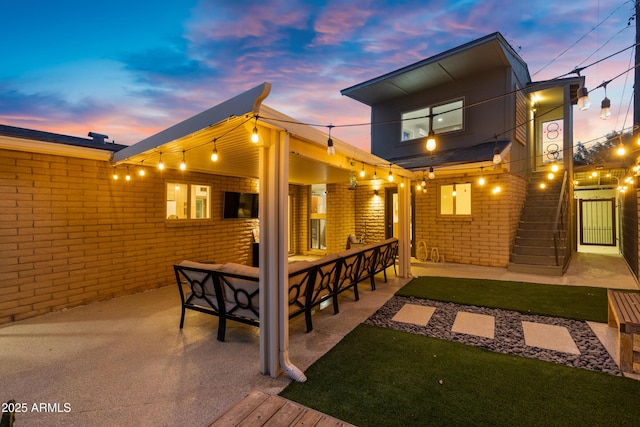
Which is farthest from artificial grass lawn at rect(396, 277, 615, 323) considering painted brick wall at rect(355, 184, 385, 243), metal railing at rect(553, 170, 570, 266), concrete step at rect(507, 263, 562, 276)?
painted brick wall at rect(355, 184, 385, 243)

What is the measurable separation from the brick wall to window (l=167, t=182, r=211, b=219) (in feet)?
0.69

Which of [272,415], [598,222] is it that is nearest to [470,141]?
[598,222]

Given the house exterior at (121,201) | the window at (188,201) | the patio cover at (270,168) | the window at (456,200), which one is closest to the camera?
the patio cover at (270,168)

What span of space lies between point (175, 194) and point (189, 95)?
16.2 ft

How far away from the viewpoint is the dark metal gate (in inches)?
431

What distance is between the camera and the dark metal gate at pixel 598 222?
10.9 metres

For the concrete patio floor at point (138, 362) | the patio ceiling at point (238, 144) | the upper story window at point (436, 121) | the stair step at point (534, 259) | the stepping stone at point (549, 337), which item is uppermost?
the upper story window at point (436, 121)

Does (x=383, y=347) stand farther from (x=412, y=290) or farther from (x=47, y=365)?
(x=47, y=365)

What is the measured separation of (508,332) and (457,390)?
166cm

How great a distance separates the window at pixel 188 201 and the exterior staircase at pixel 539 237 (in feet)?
24.7

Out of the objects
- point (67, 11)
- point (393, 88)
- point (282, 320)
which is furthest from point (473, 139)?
point (67, 11)

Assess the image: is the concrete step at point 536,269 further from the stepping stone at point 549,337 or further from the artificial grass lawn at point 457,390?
the artificial grass lawn at point 457,390

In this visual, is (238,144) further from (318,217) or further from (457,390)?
(318,217)

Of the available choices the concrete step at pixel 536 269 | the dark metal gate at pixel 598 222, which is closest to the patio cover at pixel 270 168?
the concrete step at pixel 536 269
